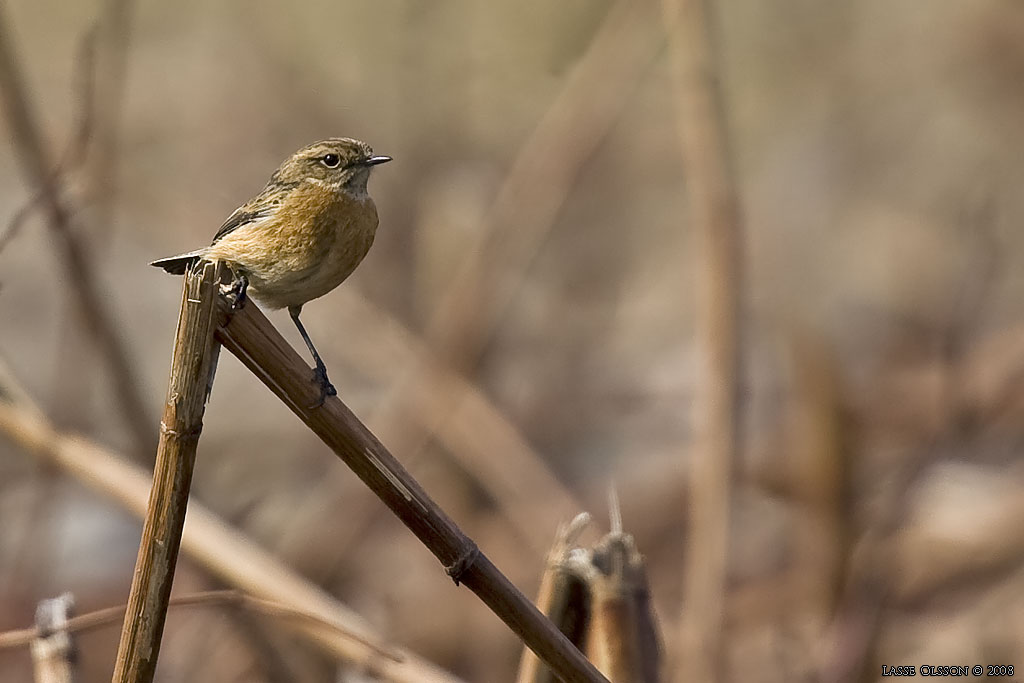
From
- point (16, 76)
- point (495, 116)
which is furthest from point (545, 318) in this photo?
point (16, 76)

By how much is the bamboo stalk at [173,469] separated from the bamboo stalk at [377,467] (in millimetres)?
31

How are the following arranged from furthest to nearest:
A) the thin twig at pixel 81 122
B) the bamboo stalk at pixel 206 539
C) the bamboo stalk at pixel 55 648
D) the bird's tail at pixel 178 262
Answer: the bamboo stalk at pixel 206 539, the thin twig at pixel 81 122, the bird's tail at pixel 178 262, the bamboo stalk at pixel 55 648

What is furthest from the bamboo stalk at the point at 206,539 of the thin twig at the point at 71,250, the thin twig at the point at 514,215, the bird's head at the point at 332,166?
the thin twig at the point at 514,215

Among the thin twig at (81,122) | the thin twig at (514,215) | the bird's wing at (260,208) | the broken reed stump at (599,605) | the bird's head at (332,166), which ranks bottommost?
the broken reed stump at (599,605)

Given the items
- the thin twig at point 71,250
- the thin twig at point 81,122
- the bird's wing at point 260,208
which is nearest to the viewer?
the bird's wing at point 260,208

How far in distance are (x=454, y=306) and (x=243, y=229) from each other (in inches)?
105

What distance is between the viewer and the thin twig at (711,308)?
3.30m

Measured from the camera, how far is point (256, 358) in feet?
4.41

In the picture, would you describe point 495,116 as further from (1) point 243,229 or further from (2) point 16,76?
(1) point 243,229

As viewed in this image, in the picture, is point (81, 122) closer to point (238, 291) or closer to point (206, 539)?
point (206, 539)

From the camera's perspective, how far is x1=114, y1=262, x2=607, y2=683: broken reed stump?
51.5 inches

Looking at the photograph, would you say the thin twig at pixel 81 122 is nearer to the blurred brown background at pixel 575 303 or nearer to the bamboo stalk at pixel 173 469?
the blurred brown background at pixel 575 303

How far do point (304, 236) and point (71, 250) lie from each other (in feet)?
4.74

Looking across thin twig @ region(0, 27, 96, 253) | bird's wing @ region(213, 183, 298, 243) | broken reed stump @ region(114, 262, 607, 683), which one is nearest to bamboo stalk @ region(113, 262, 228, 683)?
broken reed stump @ region(114, 262, 607, 683)
